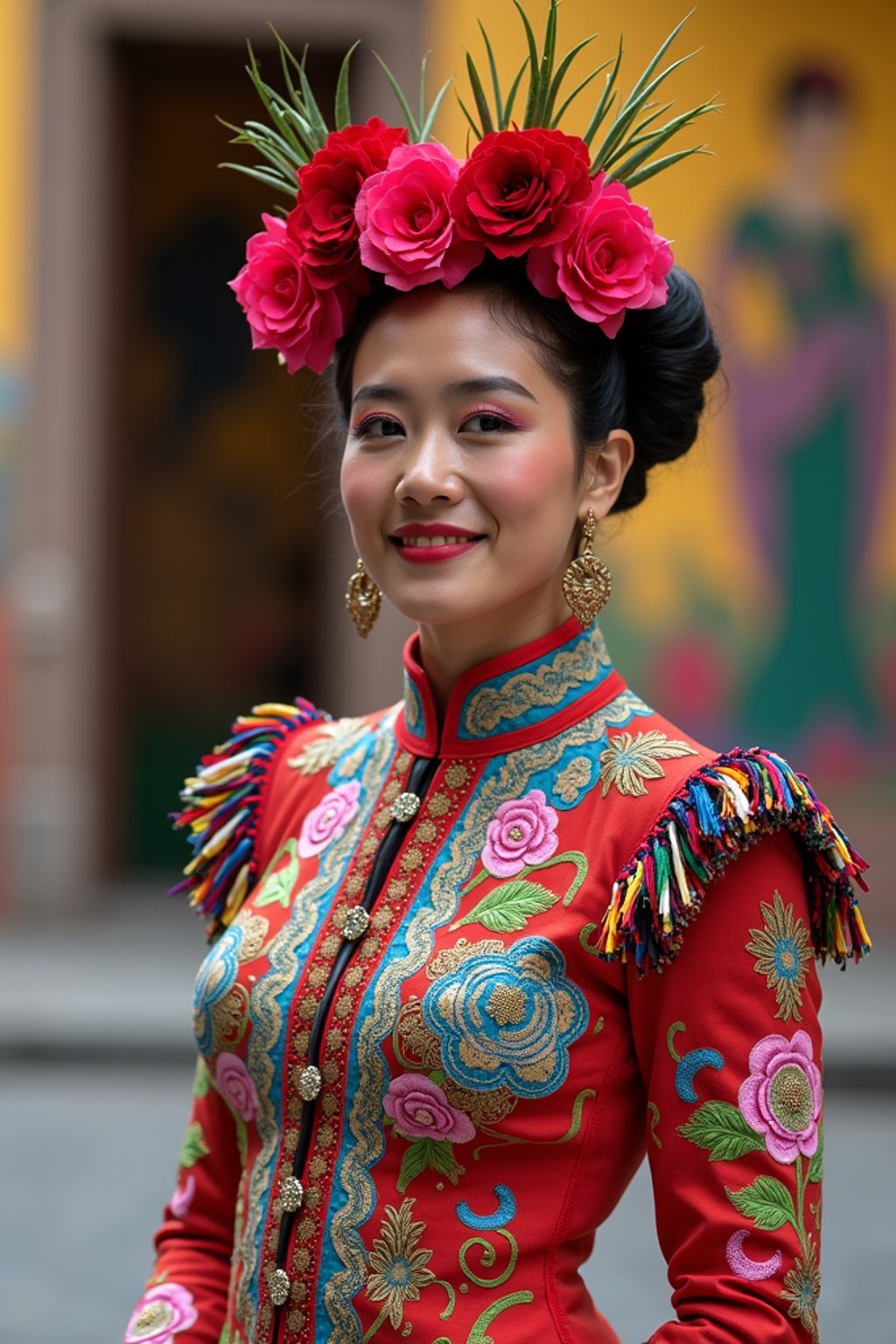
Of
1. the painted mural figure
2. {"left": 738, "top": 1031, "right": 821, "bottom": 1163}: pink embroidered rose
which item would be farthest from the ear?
the painted mural figure

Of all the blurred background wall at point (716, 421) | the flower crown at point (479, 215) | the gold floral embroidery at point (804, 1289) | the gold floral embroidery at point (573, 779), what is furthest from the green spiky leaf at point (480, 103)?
the blurred background wall at point (716, 421)

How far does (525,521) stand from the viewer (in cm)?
162

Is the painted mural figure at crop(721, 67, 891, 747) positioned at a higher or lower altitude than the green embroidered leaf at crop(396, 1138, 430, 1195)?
higher

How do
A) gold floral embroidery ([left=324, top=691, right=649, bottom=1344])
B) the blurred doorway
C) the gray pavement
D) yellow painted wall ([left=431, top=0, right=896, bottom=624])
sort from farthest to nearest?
the blurred doorway
yellow painted wall ([left=431, top=0, right=896, bottom=624])
the gray pavement
gold floral embroidery ([left=324, top=691, right=649, bottom=1344])

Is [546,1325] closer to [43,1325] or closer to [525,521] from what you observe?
[525,521]

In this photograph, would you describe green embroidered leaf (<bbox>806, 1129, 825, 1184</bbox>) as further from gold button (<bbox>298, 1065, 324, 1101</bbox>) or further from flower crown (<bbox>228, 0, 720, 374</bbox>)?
flower crown (<bbox>228, 0, 720, 374</bbox>)

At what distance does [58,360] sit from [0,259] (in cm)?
46

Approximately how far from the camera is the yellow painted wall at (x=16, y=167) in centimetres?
748

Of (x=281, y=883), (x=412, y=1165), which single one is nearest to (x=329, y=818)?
(x=281, y=883)

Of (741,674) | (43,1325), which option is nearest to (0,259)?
(741,674)

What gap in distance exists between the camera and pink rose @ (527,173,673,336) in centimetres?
161

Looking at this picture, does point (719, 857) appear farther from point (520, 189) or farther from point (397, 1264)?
point (520, 189)

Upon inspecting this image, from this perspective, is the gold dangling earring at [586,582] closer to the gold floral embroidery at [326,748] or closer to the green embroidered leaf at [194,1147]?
the gold floral embroidery at [326,748]

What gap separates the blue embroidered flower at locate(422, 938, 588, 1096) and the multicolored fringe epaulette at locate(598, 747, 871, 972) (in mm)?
55
